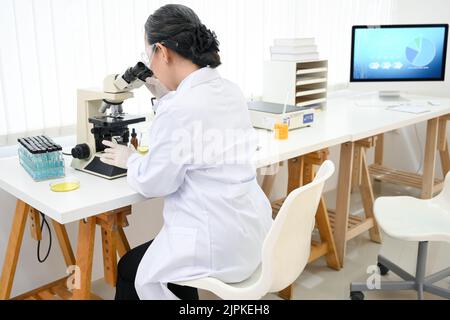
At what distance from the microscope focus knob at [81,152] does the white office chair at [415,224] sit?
1.23 metres

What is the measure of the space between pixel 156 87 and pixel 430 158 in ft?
7.10

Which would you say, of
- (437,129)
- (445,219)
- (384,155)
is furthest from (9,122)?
(384,155)

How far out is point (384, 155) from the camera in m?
4.11

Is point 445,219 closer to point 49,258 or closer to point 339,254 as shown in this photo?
point 339,254

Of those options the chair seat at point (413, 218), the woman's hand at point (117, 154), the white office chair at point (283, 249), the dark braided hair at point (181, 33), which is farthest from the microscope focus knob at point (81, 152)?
the chair seat at point (413, 218)

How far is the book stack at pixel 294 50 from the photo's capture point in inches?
106

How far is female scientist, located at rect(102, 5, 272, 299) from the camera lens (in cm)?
138

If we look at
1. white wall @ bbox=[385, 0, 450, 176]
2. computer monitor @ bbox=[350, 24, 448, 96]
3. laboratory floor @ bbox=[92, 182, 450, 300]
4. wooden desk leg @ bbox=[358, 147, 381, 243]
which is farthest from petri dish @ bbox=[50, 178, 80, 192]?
white wall @ bbox=[385, 0, 450, 176]

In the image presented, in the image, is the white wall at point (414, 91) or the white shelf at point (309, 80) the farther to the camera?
the white wall at point (414, 91)

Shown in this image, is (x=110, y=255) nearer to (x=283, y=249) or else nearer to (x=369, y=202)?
(x=283, y=249)

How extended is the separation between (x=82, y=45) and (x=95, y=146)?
633mm

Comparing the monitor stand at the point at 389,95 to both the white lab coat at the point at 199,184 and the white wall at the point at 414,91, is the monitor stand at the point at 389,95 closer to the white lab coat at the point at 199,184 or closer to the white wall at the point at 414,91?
the white wall at the point at 414,91

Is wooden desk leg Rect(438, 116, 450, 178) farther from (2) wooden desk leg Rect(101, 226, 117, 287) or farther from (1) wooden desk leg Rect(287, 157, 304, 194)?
(2) wooden desk leg Rect(101, 226, 117, 287)

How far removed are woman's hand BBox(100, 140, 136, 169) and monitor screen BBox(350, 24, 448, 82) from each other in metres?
2.03
